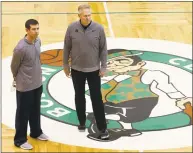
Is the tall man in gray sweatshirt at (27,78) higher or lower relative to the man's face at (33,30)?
lower

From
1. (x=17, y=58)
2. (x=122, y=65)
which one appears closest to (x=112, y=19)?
(x=122, y=65)

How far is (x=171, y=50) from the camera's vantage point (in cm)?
949

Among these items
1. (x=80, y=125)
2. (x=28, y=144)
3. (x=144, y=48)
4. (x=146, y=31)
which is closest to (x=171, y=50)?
(x=144, y=48)

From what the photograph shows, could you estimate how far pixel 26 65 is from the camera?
20.8ft

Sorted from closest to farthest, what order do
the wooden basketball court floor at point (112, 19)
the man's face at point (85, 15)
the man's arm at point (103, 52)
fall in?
the man's face at point (85, 15) → the man's arm at point (103, 52) → the wooden basketball court floor at point (112, 19)

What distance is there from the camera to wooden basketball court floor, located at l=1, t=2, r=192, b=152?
10.2 m

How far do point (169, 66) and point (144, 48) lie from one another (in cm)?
86

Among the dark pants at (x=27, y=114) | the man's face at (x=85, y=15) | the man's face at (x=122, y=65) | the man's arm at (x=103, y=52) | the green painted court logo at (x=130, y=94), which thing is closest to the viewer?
the man's face at (x=85, y=15)

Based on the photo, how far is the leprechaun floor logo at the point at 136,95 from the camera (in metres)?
6.99

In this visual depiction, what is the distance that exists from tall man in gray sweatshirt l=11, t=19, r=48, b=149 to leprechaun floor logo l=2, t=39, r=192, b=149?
46cm

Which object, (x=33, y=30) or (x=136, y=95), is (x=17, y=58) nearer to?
(x=33, y=30)

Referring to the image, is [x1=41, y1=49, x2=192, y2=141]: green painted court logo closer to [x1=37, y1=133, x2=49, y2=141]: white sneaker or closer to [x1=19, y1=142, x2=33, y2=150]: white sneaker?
[x1=37, y1=133, x2=49, y2=141]: white sneaker

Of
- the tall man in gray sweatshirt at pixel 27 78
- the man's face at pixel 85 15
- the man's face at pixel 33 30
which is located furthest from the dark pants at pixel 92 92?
the man's face at pixel 33 30

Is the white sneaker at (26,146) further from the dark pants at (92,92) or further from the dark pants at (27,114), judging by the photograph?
the dark pants at (92,92)
